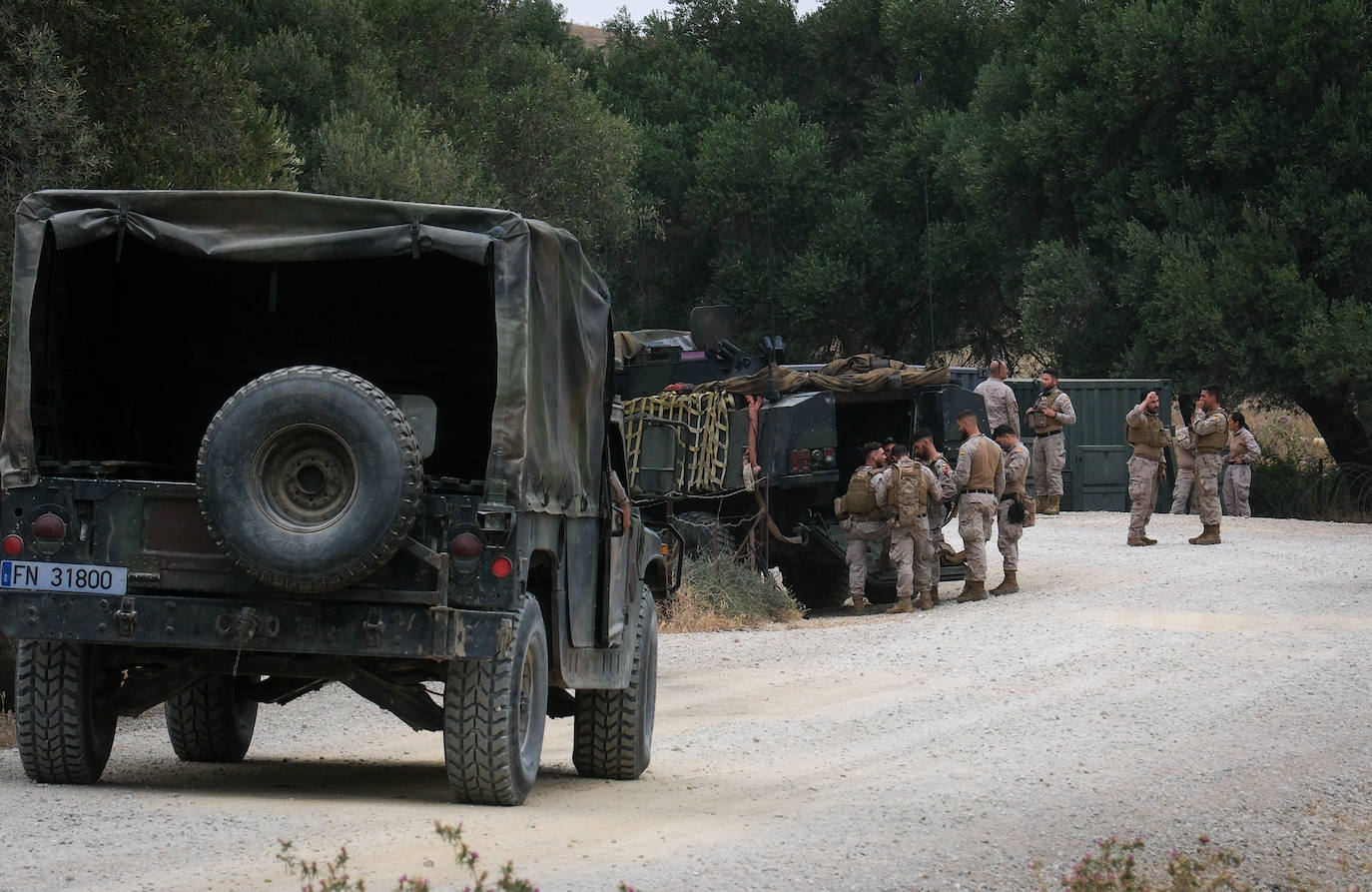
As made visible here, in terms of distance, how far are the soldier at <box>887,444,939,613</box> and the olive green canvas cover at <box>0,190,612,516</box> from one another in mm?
10665

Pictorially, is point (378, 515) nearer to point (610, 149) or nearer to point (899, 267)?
point (610, 149)

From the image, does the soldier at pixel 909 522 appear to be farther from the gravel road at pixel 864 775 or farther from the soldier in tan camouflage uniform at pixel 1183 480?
the soldier in tan camouflage uniform at pixel 1183 480

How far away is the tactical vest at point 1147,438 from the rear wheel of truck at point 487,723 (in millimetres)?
14906

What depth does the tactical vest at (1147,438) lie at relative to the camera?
2152 centimetres

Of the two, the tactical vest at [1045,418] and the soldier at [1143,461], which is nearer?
the soldier at [1143,461]

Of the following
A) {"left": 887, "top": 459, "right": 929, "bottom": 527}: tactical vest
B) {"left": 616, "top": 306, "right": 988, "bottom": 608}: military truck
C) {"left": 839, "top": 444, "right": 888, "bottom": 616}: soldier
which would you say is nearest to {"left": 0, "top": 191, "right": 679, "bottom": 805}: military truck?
{"left": 616, "top": 306, "right": 988, "bottom": 608}: military truck

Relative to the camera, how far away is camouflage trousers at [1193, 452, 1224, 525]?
2188 centimetres

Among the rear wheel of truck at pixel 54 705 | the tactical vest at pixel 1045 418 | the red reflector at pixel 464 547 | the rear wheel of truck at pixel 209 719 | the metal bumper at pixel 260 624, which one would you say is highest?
the tactical vest at pixel 1045 418

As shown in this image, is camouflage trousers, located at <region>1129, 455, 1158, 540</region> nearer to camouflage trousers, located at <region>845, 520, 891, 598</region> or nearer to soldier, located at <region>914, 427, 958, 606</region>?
soldier, located at <region>914, 427, 958, 606</region>

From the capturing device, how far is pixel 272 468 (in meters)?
7.40

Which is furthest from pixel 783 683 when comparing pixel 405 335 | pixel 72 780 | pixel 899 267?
pixel 899 267

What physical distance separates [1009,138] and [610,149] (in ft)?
25.0

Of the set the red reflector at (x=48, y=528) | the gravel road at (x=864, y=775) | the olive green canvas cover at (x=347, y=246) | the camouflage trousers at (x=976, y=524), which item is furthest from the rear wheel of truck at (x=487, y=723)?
the camouflage trousers at (x=976, y=524)

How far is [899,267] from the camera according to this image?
147ft
